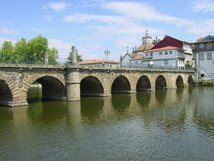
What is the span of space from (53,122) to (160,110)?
13.1 metres

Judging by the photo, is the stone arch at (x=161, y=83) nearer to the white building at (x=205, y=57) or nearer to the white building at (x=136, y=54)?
the white building at (x=136, y=54)

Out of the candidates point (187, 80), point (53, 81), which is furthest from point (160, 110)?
point (187, 80)

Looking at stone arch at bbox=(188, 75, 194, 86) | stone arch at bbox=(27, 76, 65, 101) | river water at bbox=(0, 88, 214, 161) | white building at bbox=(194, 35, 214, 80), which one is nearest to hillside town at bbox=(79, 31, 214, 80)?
white building at bbox=(194, 35, 214, 80)

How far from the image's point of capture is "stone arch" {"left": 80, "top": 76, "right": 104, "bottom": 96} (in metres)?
44.6

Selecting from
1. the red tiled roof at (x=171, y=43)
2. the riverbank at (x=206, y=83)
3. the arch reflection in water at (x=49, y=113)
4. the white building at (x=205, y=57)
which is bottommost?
the arch reflection in water at (x=49, y=113)

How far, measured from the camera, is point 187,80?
73.6 meters

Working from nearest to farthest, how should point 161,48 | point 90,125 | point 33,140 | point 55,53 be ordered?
1. point 33,140
2. point 90,125
3. point 161,48
4. point 55,53

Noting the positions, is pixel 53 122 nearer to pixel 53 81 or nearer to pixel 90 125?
pixel 90 125

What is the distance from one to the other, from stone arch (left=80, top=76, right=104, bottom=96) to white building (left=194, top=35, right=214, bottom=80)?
42988mm

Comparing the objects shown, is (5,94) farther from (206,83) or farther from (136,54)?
(136,54)

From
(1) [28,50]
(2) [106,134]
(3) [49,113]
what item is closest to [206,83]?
(1) [28,50]

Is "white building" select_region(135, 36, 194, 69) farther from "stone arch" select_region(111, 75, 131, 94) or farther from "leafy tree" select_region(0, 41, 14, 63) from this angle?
"leafy tree" select_region(0, 41, 14, 63)

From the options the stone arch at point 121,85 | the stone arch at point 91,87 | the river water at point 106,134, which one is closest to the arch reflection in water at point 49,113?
the river water at point 106,134

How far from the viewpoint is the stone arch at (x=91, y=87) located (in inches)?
1755
